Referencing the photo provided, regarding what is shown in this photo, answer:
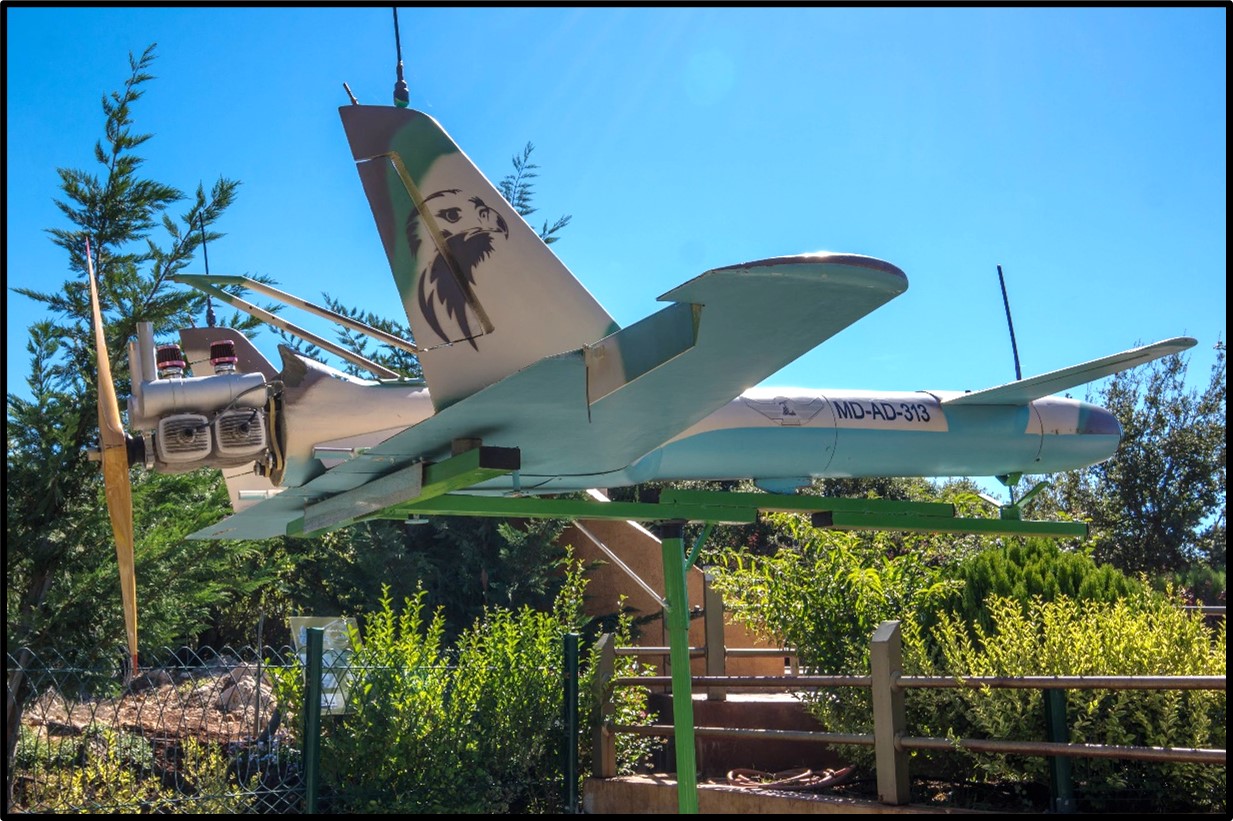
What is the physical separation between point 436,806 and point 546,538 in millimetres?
6969

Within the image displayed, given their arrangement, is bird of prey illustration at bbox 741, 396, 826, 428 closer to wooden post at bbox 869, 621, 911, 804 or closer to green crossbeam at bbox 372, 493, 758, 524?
green crossbeam at bbox 372, 493, 758, 524

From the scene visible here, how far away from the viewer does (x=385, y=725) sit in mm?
7398

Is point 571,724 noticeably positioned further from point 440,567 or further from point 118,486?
point 440,567

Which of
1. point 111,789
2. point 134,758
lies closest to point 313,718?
point 111,789

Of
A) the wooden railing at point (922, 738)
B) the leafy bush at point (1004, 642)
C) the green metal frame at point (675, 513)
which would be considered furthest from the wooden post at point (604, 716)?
the green metal frame at point (675, 513)

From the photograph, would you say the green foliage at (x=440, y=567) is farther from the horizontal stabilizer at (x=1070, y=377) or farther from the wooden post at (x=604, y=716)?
the horizontal stabilizer at (x=1070, y=377)

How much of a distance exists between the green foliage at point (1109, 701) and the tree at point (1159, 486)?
14.5 m

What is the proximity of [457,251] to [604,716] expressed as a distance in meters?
4.20

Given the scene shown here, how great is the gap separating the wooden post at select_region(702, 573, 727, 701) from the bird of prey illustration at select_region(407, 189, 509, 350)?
4285mm

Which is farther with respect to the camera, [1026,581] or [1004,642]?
[1026,581]

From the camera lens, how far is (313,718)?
6.94 m

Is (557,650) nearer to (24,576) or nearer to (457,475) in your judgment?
(457,475)

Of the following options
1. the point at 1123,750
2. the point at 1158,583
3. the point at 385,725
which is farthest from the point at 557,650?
the point at 1158,583

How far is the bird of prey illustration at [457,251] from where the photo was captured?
19.3 feet
